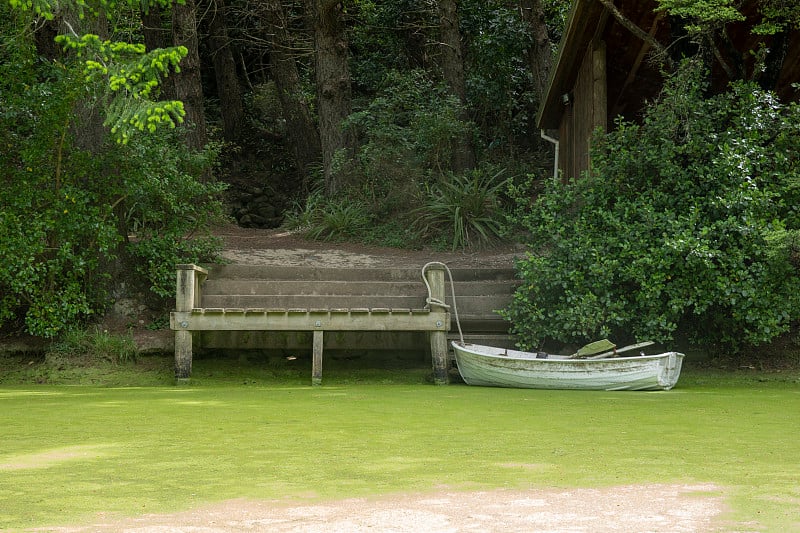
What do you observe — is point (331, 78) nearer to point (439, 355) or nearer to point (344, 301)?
point (344, 301)

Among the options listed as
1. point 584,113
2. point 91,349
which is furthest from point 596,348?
point 91,349

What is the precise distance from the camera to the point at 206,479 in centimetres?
416

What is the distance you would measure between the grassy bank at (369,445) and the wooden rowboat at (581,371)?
229 mm

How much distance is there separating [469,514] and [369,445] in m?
1.68

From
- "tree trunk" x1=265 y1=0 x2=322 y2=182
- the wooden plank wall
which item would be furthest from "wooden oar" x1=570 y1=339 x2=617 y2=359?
"tree trunk" x1=265 y1=0 x2=322 y2=182

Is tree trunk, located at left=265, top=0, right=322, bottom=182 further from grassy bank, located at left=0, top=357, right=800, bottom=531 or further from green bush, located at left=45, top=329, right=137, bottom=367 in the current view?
grassy bank, located at left=0, top=357, right=800, bottom=531

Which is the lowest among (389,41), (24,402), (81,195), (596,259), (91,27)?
(24,402)

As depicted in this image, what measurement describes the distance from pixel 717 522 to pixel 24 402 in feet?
18.8

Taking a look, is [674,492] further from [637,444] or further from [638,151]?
[638,151]

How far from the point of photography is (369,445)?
5.11 meters

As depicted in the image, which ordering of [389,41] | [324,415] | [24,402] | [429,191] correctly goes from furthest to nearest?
[389,41] → [429,191] → [24,402] → [324,415]

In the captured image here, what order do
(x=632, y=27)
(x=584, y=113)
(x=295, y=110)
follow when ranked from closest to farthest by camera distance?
1. (x=632, y=27)
2. (x=584, y=113)
3. (x=295, y=110)

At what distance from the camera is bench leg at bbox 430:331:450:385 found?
9227mm

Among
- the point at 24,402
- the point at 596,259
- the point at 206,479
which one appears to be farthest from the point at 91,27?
the point at 206,479
